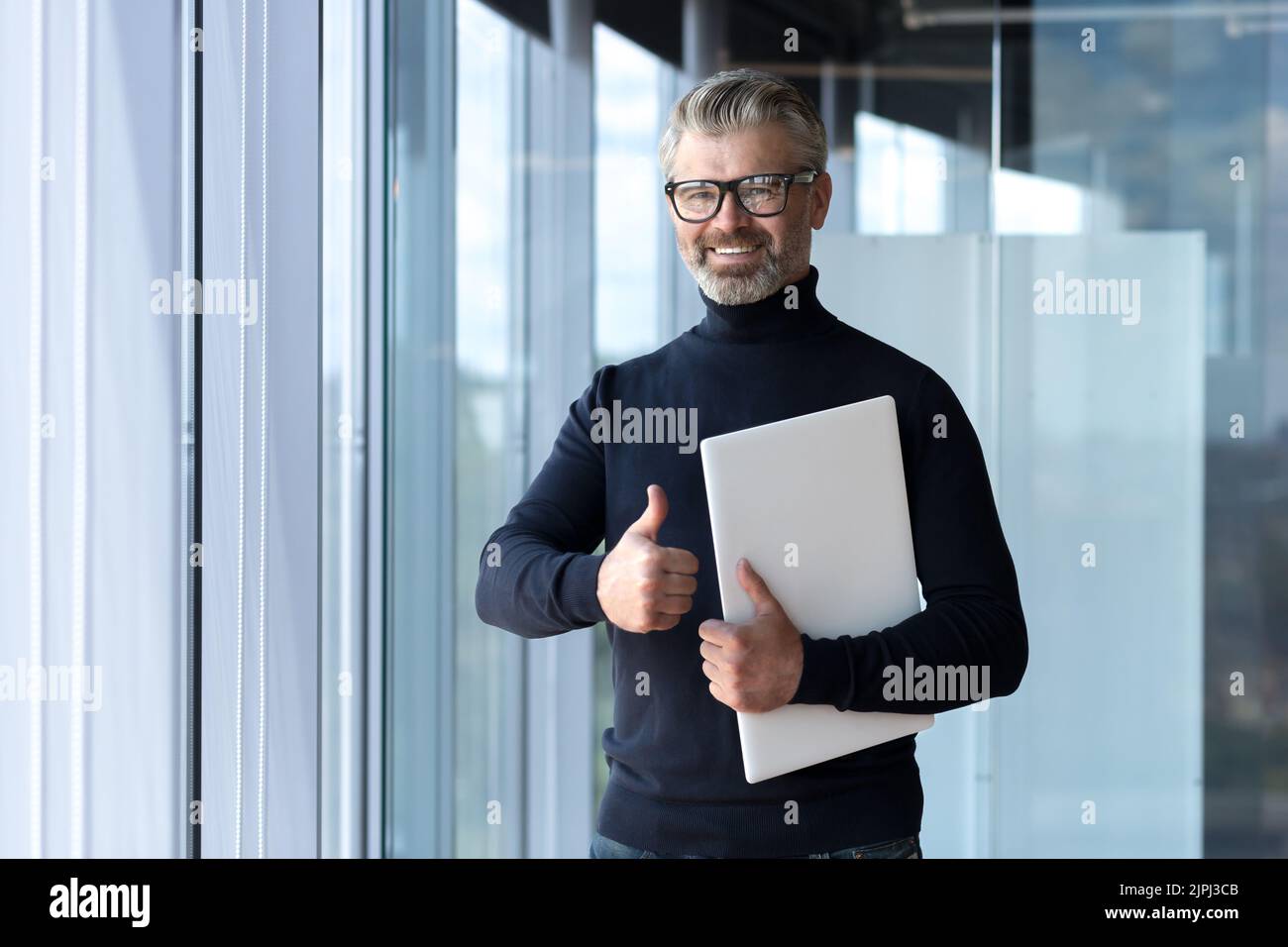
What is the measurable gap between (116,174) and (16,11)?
0.59 feet

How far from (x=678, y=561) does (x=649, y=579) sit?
3 centimetres

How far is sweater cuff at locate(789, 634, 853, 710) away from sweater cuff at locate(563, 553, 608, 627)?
202 millimetres

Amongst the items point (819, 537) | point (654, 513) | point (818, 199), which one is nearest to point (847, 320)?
point (818, 199)

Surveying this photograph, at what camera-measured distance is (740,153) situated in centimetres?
121

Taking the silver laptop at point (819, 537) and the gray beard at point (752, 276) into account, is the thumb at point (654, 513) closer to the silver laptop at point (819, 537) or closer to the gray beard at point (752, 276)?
the silver laptop at point (819, 537)

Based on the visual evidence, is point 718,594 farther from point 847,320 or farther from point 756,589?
point 847,320

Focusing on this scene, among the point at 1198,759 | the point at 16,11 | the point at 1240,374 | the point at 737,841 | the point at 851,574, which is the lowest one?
the point at 1198,759

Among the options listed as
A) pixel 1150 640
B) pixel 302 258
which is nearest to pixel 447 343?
pixel 302 258

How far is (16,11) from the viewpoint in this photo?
45.4 inches

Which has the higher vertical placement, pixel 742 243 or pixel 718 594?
pixel 742 243

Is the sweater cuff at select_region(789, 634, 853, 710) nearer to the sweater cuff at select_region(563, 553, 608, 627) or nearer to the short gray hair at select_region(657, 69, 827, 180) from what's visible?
the sweater cuff at select_region(563, 553, 608, 627)

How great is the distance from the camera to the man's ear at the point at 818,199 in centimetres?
126

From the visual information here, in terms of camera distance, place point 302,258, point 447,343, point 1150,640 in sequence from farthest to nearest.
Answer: point 1150,640 → point 447,343 → point 302,258
